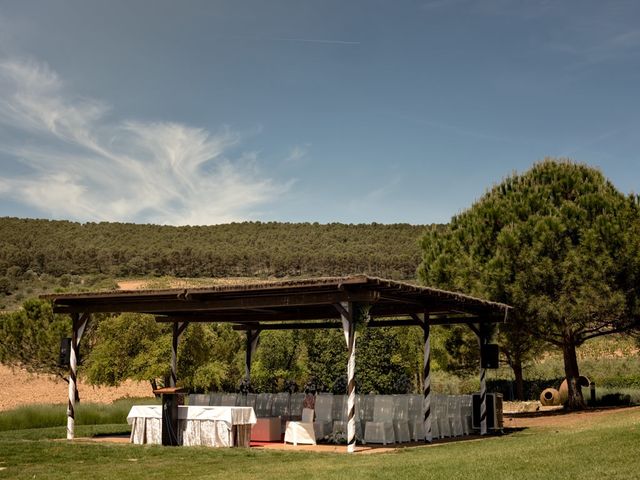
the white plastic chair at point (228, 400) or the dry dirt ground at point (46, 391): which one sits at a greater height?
the dry dirt ground at point (46, 391)

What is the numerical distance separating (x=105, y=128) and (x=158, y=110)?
7.41ft

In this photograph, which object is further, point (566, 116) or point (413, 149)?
point (413, 149)

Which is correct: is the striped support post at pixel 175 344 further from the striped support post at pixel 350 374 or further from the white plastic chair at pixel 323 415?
the striped support post at pixel 350 374

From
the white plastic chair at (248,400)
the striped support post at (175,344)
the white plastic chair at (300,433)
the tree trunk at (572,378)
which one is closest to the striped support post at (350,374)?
the white plastic chair at (300,433)

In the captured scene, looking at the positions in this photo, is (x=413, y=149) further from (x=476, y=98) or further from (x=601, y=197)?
(x=601, y=197)

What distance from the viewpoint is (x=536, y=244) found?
64.6 feet

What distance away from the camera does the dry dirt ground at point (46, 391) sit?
3547 cm

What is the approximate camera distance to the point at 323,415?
45.9ft

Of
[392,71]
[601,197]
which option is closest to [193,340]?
[392,71]

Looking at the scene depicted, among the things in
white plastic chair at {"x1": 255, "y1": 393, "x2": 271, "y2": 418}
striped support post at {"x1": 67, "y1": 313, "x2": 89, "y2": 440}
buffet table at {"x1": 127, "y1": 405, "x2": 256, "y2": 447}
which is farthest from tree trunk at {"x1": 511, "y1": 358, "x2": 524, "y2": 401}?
striped support post at {"x1": 67, "y1": 313, "x2": 89, "y2": 440}

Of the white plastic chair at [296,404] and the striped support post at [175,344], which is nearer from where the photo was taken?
the white plastic chair at [296,404]

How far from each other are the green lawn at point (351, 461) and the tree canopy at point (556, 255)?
771 cm

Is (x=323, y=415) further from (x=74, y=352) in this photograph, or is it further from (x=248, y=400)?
(x=74, y=352)

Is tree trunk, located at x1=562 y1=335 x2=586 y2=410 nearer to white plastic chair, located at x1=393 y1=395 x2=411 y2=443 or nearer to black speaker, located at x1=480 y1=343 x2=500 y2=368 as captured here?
black speaker, located at x1=480 y1=343 x2=500 y2=368
